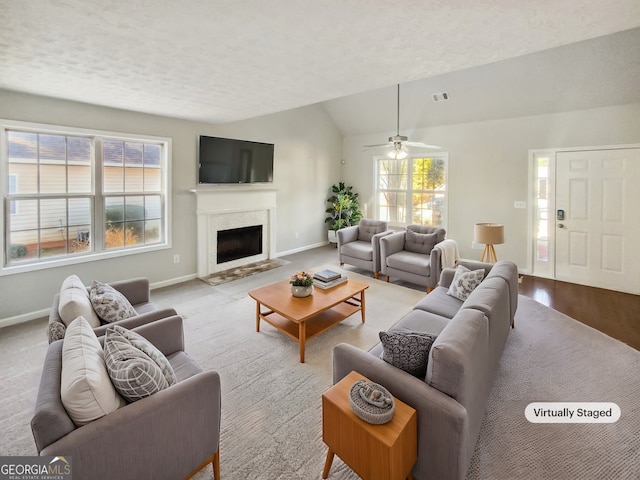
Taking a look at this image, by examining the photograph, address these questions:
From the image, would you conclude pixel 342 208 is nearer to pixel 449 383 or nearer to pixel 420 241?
pixel 420 241

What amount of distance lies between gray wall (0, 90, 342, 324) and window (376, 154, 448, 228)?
134cm

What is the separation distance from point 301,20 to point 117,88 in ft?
7.76

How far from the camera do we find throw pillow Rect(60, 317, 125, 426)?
4.33 feet

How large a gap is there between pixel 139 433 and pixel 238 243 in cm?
470

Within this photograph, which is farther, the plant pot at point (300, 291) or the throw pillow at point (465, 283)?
Result: the plant pot at point (300, 291)

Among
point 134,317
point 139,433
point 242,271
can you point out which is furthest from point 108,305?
point 242,271

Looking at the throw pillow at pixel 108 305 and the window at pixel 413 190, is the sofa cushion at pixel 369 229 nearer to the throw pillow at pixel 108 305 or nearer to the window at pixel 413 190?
the window at pixel 413 190

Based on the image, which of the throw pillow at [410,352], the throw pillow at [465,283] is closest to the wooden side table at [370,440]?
the throw pillow at [410,352]

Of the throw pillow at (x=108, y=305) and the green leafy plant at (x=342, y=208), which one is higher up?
the green leafy plant at (x=342, y=208)

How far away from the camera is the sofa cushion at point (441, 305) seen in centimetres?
289

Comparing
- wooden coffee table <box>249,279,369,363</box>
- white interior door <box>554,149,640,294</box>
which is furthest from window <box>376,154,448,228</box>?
wooden coffee table <box>249,279,369,363</box>

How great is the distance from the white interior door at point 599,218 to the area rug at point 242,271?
4.82m

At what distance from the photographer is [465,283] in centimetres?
312

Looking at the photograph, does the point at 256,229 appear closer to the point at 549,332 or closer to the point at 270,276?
the point at 270,276
